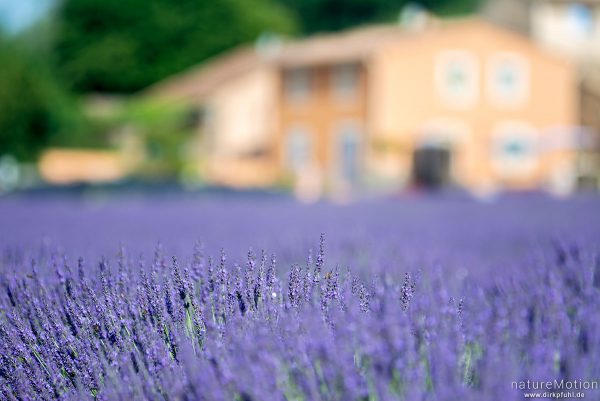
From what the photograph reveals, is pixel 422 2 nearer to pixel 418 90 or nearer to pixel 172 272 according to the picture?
pixel 418 90

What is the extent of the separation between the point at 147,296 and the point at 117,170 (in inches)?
1164

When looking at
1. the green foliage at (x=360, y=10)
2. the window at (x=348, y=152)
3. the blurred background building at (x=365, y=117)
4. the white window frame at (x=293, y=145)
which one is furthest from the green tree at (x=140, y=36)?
the window at (x=348, y=152)

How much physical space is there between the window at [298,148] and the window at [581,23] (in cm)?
1269

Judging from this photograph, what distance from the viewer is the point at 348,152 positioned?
106ft

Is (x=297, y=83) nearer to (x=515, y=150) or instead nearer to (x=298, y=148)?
(x=298, y=148)

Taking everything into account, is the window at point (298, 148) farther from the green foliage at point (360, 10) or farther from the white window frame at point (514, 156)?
the green foliage at point (360, 10)

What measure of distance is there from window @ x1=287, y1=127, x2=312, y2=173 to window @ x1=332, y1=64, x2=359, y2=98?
2.09 m

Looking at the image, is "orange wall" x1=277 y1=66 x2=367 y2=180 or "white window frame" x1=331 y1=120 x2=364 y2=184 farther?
"orange wall" x1=277 y1=66 x2=367 y2=180

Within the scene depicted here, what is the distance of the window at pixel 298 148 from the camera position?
33.5m

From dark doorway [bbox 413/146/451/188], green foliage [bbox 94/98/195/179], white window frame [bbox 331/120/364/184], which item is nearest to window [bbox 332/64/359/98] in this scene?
white window frame [bbox 331/120/364/184]

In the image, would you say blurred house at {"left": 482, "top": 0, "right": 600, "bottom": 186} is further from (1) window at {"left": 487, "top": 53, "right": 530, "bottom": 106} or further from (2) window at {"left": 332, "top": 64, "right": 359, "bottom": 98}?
(2) window at {"left": 332, "top": 64, "right": 359, "bottom": 98}

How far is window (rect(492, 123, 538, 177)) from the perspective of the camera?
32.7m

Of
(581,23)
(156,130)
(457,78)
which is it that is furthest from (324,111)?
(581,23)

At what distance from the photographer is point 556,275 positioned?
3.33 metres
